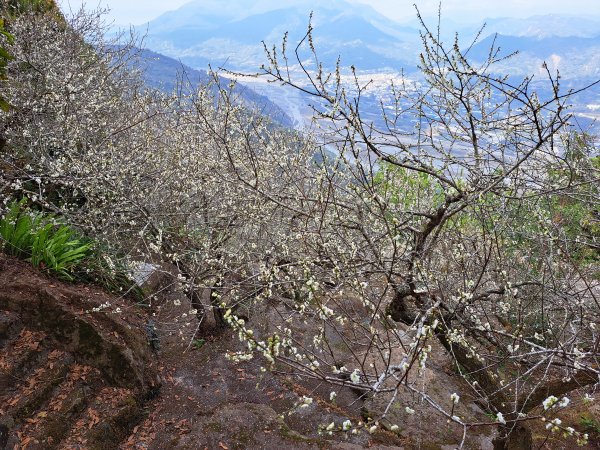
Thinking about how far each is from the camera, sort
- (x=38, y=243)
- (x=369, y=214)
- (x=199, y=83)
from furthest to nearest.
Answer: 1. (x=199, y=83)
2. (x=38, y=243)
3. (x=369, y=214)

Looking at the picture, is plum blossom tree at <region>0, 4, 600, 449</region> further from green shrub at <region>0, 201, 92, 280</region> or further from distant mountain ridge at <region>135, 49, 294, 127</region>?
distant mountain ridge at <region>135, 49, 294, 127</region>

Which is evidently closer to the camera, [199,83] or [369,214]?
[369,214]

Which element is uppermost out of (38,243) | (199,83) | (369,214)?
(199,83)

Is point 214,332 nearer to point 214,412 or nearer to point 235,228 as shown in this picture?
point 235,228

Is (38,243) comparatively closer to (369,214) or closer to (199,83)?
(369,214)

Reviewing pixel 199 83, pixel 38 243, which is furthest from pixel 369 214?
pixel 199 83

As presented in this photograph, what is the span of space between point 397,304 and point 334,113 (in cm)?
230

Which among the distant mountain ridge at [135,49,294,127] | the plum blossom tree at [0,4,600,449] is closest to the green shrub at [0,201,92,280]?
the plum blossom tree at [0,4,600,449]

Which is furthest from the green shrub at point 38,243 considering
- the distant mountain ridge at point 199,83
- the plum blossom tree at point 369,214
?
the distant mountain ridge at point 199,83

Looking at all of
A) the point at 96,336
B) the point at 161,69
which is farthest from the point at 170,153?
the point at 161,69

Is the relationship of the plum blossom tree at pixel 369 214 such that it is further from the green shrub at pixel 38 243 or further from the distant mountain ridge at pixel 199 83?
the distant mountain ridge at pixel 199 83

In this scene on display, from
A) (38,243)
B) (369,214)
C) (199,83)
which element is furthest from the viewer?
(199,83)

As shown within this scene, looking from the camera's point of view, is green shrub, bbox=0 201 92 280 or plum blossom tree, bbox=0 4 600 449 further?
green shrub, bbox=0 201 92 280

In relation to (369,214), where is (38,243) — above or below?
below
